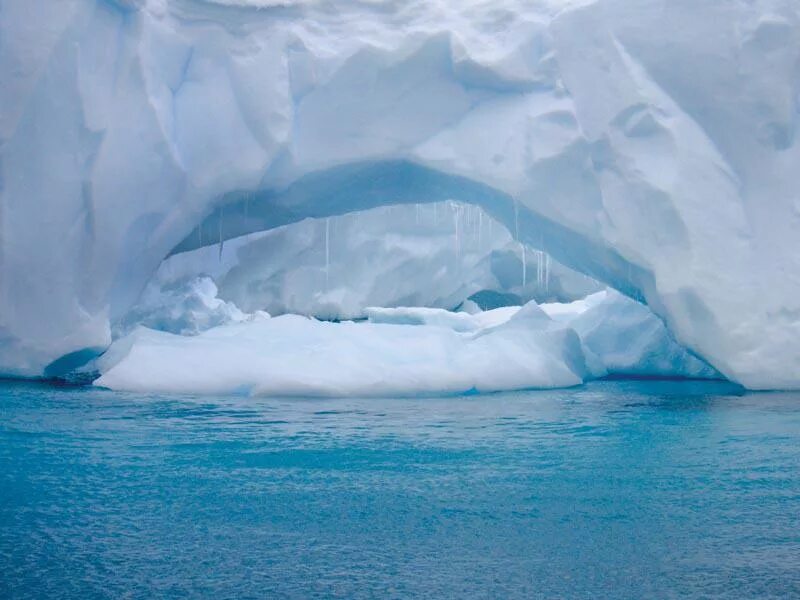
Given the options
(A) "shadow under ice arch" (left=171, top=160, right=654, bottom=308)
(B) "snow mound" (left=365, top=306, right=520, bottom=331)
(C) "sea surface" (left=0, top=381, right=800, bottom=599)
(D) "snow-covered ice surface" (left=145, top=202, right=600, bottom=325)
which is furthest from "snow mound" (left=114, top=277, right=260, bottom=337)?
(C) "sea surface" (left=0, top=381, right=800, bottom=599)

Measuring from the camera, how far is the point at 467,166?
25.4ft

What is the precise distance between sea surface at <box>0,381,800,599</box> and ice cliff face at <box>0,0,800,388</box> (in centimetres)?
192

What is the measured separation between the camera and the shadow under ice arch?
7.96 m

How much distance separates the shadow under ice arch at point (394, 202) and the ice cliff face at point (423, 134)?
0.21 feet

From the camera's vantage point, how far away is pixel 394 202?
31.2 ft

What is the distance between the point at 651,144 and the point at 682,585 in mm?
5546

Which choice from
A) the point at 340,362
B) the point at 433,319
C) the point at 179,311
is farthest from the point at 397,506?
the point at 433,319

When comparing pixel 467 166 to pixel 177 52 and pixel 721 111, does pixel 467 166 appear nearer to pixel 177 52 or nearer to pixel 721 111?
pixel 721 111

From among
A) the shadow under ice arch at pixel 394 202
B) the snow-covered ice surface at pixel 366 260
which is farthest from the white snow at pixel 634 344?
the snow-covered ice surface at pixel 366 260

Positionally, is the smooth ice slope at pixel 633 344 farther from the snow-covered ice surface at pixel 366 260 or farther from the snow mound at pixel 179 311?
the snow mound at pixel 179 311

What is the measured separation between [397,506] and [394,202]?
6935mm

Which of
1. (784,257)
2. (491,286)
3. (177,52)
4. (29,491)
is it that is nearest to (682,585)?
(29,491)

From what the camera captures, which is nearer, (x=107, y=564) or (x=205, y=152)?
(x=107, y=564)

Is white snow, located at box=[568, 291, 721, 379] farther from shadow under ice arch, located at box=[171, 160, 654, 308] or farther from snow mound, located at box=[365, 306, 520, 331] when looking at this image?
snow mound, located at box=[365, 306, 520, 331]
